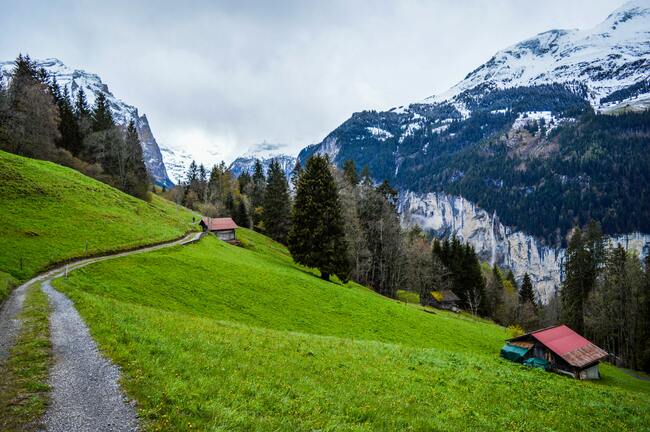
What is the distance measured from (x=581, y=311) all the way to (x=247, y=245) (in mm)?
66919

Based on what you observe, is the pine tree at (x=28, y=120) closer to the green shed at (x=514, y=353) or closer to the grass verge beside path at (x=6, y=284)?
the grass verge beside path at (x=6, y=284)

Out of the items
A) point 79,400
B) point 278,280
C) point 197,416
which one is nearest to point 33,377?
point 79,400

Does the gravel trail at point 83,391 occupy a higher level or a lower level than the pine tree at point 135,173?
lower

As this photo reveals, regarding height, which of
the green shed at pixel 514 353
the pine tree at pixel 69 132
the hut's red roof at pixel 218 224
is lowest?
the green shed at pixel 514 353

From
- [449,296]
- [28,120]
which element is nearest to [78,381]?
[28,120]

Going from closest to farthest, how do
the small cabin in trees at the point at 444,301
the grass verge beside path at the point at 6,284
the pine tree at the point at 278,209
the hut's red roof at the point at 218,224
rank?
the grass verge beside path at the point at 6,284
the hut's red roof at the point at 218,224
the small cabin in trees at the point at 444,301
the pine tree at the point at 278,209

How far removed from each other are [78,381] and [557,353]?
42.1 metres

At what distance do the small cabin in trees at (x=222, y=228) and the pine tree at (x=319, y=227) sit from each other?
74.2ft

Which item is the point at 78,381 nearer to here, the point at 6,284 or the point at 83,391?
the point at 83,391

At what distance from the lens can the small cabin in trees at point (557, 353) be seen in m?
37.0

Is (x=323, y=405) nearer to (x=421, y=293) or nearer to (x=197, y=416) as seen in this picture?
(x=197, y=416)

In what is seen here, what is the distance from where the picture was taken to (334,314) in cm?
3444

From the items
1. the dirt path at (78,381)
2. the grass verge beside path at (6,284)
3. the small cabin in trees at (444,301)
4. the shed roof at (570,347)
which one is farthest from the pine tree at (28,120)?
the small cabin in trees at (444,301)

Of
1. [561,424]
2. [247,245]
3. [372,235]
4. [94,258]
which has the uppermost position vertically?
[372,235]
